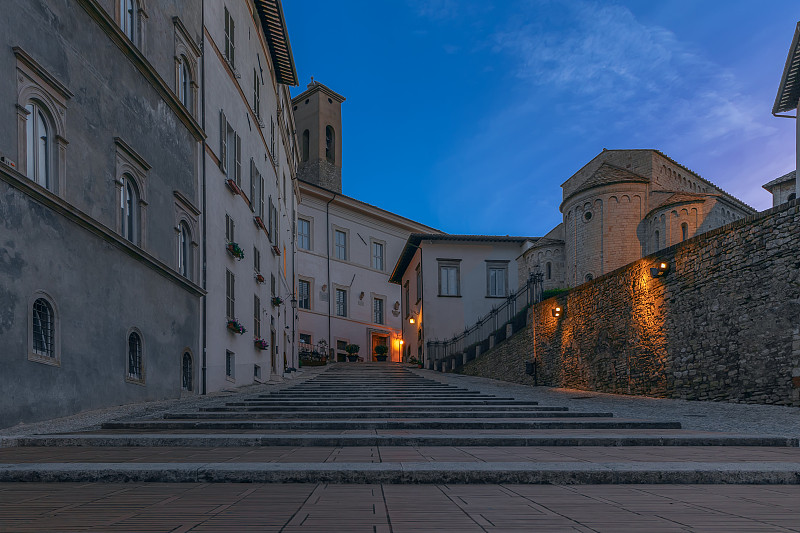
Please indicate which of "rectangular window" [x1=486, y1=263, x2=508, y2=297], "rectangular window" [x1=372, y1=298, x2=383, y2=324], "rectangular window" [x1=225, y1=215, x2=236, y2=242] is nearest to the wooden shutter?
"rectangular window" [x1=225, y1=215, x2=236, y2=242]

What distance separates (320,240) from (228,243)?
1037 inches

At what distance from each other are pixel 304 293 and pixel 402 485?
37692 millimetres

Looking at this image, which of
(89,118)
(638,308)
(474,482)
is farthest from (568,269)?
(474,482)

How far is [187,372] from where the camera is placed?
13.7 metres

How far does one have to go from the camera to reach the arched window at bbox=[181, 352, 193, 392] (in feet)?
44.0

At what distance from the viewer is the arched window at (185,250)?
13852 mm

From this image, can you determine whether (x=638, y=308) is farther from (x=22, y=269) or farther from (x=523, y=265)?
(x=523, y=265)

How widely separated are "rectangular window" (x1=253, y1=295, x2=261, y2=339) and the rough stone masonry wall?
906cm

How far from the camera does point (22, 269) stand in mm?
7676

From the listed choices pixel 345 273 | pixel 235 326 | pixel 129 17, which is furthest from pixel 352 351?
pixel 129 17

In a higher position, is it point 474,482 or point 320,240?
point 320,240

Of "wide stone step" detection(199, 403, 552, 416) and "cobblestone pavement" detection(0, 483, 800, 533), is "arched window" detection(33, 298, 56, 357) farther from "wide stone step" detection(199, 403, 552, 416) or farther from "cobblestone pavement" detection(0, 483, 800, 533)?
"cobblestone pavement" detection(0, 483, 800, 533)

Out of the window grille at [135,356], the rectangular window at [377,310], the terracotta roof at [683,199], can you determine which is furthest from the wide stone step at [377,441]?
the rectangular window at [377,310]

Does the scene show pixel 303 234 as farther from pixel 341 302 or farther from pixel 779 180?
pixel 779 180
